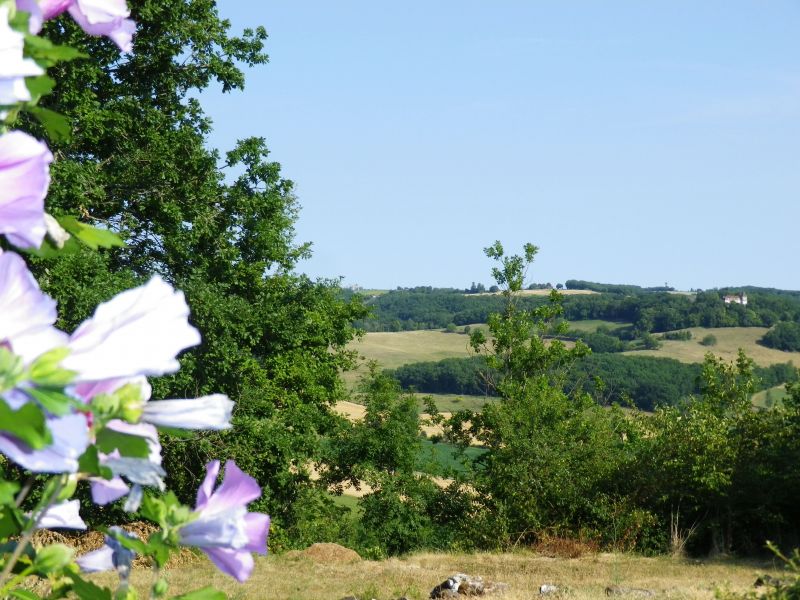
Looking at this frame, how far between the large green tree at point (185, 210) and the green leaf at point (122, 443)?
14.1m

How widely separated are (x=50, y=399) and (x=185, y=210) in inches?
662

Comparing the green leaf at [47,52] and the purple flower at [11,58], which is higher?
the green leaf at [47,52]

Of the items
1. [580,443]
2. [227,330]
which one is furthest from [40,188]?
[580,443]

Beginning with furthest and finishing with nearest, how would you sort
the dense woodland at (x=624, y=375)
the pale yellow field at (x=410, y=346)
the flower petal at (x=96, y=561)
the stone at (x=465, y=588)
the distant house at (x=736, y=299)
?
1. the distant house at (x=736, y=299)
2. the pale yellow field at (x=410, y=346)
3. the dense woodland at (x=624, y=375)
4. the stone at (x=465, y=588)
5. the flower petal at (x=96, y=561)

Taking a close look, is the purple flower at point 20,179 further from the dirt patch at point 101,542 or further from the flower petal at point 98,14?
the dirt patch at point 101,542

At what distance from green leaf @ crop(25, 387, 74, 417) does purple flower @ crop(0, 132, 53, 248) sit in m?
0.15

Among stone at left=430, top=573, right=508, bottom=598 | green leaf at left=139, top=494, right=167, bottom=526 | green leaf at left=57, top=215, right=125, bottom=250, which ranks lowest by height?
stone at left=430, top=573, right=508, bottom=598

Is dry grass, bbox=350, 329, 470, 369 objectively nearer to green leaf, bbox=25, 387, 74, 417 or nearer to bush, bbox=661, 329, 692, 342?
bush, bbox=661, 329, 692, 342

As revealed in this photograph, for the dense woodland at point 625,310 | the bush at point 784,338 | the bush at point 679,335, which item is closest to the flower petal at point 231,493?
the dense woodland at point 625,310

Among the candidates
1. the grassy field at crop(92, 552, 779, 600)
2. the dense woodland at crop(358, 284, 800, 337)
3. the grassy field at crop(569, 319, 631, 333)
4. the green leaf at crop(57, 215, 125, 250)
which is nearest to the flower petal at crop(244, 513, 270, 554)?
the green leaf at crop(57, 215, 125, 250)

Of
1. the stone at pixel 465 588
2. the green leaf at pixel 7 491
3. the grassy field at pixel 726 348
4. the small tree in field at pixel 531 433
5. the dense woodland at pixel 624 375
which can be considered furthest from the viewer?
the grassy field at pixel 726 348

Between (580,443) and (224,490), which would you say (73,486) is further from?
(580,443)

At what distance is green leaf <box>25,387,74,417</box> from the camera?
0.64 m

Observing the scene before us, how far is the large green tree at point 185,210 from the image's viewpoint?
50.4 ft
